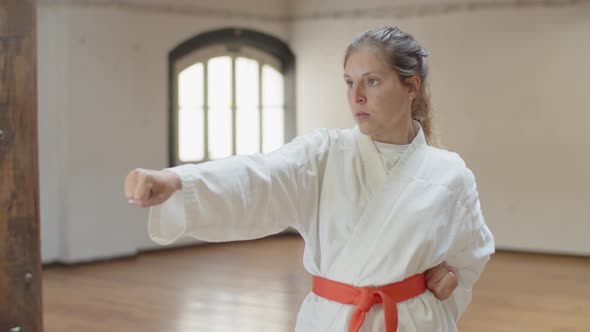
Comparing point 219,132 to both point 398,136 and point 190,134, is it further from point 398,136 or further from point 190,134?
point 398,136

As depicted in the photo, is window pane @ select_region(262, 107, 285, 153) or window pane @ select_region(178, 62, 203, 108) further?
window pane @ select_region(262, 107, 285, 153)

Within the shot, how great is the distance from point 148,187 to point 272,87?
24.9ft

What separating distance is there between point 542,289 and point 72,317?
3.41m

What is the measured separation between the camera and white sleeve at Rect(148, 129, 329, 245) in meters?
1.45

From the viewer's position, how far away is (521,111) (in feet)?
24.4

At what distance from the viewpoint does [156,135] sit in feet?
25.3

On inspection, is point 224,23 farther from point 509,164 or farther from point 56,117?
point 509,164

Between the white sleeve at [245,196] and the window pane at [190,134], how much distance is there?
6.31 meters

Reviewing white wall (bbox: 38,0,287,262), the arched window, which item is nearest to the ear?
white wall (bbox: 38,0,287,262)

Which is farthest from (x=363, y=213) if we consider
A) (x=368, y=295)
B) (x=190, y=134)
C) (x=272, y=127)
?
(x=272, y=127)

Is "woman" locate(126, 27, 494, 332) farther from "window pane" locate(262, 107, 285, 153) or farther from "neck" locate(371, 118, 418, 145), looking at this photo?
"window pane" locate(262, 107, 285, 153)

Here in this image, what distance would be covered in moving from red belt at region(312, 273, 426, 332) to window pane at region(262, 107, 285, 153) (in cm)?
698

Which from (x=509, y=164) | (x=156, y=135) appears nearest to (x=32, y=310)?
(x=156, y=135)

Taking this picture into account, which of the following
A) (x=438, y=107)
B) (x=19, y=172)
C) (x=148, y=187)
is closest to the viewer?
(x=148, y=187)
